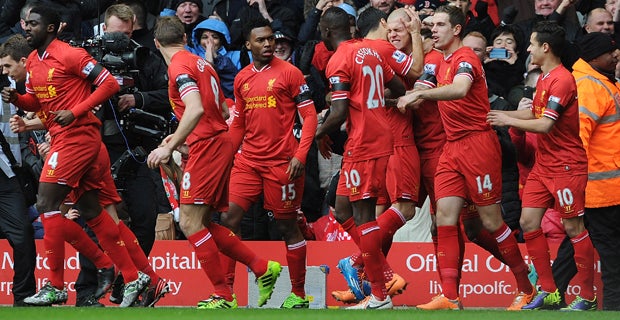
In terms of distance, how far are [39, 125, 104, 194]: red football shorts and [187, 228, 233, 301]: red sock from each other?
136 centimetres

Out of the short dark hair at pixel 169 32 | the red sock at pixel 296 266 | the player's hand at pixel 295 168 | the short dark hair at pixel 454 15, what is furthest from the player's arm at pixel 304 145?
the short dark hair at pixel 454 15

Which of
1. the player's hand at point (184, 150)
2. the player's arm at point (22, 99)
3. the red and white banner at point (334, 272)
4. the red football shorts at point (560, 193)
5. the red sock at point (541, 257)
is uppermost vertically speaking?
the player's arm at point (22, 99)

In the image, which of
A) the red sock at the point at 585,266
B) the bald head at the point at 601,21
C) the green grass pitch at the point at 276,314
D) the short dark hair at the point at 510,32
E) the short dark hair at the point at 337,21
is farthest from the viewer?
the short dark hair at the point at 510,32

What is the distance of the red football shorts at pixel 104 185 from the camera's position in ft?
42.3

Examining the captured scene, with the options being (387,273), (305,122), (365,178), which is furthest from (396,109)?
(387,273)

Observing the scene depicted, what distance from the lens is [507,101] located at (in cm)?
1480

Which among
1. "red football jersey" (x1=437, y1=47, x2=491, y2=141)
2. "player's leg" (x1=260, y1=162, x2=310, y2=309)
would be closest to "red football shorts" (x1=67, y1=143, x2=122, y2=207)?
"player's leg" (x1=260, y1=162, x2=310, y2=309)

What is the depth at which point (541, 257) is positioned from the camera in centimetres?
1244

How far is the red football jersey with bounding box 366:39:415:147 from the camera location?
41.9ft

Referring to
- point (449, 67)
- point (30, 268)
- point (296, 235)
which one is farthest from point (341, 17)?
point (30, 268)

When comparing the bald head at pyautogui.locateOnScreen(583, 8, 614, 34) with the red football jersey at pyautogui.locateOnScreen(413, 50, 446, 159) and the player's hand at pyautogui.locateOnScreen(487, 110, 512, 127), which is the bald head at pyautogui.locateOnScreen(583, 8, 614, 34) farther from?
the player's hand at pyautogui.locateOnScreen(487, 110, 512, 127)

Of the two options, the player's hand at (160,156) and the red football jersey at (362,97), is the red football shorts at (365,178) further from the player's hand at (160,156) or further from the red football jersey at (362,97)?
the player's hand at (160,156)

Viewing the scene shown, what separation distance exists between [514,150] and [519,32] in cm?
234

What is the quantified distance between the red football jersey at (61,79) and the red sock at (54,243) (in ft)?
2.58
